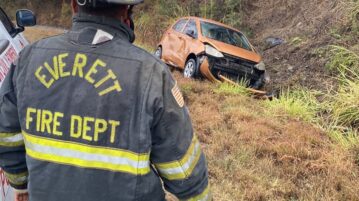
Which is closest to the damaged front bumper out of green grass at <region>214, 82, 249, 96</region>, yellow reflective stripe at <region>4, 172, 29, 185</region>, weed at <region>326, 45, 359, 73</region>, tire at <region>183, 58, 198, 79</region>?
tire at <region>183, 58, 198, 79</region>

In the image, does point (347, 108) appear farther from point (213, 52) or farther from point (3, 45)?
point (3, 45)

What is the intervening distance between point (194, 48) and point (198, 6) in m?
7.90

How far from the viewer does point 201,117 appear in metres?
6.70

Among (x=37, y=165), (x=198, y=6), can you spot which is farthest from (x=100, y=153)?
(x=198, y=6)

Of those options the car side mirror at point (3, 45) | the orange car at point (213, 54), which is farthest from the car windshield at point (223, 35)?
the car side mirror at point (3, 45)

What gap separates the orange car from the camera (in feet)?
33.0

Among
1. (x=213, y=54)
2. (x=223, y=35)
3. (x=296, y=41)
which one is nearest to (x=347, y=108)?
(x=213, y=54)

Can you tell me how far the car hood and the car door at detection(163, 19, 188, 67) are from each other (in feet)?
3.25

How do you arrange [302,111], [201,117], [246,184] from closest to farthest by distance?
[246,184]
[201,117]
[302,111]

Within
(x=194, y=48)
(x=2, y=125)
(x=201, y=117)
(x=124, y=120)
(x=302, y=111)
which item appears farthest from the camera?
(x=194, y=48)

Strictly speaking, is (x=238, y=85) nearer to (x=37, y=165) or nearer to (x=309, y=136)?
(x=309, y=136)

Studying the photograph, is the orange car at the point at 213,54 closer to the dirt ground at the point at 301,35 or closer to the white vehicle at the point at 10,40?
the dirt ground at the point at 301,35

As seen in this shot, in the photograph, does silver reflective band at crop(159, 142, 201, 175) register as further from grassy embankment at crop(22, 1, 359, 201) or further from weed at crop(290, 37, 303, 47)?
weed at crop(290, 37, 303, 47)

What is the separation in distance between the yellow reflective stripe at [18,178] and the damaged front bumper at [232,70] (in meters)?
7.84
